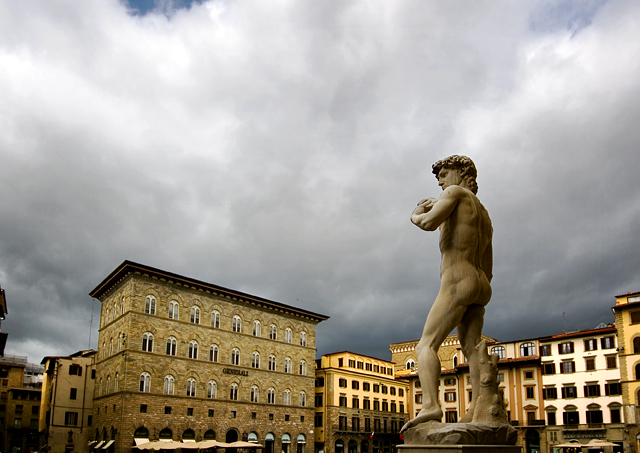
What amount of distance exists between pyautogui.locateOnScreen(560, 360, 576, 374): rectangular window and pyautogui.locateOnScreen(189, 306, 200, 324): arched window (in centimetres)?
3179

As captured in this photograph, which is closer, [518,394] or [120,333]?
[120,333]

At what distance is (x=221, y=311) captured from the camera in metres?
49.3

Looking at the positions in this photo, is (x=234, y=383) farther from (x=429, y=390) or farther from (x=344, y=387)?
(x=429, y=390)

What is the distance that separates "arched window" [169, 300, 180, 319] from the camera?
45.7 metres

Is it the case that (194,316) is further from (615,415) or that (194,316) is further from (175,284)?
(615,415)

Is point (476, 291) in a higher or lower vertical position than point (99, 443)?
higher

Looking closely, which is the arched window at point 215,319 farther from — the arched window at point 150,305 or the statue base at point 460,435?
the statue base at point 460,435

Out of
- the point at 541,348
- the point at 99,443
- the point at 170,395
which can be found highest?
the point at 541,348

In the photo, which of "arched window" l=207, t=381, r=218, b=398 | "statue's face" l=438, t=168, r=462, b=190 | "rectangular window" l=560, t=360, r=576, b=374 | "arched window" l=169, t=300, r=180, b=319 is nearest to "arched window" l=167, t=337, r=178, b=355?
"arched window" l=169, t=300, r=180, b=319

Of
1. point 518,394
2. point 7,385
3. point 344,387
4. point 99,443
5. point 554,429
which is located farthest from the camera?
point 7,385

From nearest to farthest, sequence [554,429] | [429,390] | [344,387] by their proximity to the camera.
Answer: [429,390] → [554,429] → [344,387]

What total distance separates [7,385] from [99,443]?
110 ft

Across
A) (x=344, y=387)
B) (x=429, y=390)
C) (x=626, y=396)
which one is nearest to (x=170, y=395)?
(x=344, y=387)

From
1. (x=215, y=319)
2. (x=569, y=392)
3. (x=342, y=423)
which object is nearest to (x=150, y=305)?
(x=215, y=319)
